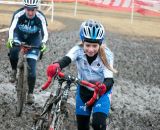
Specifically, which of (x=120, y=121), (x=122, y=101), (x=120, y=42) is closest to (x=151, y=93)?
(x=122, y=101)

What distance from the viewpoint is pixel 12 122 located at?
7875mm

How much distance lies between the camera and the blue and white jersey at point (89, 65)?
20.5 ft

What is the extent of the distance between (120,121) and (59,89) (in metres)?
2.92

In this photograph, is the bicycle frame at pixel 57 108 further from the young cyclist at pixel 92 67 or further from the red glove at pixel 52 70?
the young cyclist at pixel 92 67

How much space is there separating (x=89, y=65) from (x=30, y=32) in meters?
3.17

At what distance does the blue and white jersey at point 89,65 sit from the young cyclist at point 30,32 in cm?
243

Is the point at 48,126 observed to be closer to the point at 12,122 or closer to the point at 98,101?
the point at 98,101

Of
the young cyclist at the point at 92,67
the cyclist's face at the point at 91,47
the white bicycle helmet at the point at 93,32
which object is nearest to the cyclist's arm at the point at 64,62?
the young cyclist at the point at 92,67

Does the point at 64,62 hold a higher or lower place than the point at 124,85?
higher

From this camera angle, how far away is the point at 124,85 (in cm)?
1155

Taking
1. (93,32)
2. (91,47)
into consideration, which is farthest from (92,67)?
(93,32)

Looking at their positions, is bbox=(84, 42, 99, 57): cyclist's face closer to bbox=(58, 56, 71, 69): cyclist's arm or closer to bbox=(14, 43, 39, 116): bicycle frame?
bbox=(58, 56, 71, 69): cyclist's arm

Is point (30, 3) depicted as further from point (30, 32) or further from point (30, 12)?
point (30, 32)

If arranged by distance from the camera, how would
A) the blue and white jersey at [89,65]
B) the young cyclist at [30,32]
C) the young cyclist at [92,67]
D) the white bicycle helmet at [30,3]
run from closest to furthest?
1. the young cyclist at [92,67]
2. the blue and white jersey at [89,65]
3. the white bicycle helmet at [30,3]
4. the young cyclist at [30,32]
